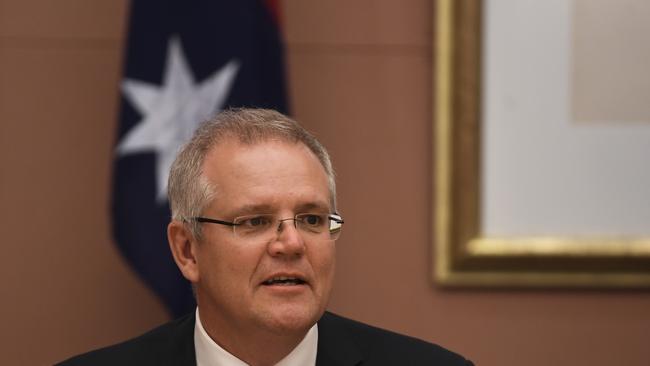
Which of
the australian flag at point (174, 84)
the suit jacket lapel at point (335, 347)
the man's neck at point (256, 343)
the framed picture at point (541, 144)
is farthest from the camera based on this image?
the framed picture at point (541, 144)

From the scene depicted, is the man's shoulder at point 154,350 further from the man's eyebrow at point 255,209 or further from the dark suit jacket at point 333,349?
the man's eyebrow at point 255,209

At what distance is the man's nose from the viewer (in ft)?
6.31

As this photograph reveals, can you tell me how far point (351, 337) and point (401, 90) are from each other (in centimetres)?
132

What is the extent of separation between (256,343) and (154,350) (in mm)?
348

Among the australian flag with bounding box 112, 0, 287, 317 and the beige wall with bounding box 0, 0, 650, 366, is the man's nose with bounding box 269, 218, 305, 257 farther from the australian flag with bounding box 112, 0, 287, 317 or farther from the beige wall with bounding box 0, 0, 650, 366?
the beige wall with bounding box 0, 0, 650, 366

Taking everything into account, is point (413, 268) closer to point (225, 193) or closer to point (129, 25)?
point (129, 25)

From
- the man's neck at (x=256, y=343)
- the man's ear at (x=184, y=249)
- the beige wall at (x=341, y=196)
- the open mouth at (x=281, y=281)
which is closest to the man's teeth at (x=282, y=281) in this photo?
the open mouth at (x=281, y=281)

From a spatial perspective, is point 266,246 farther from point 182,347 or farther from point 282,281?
point 182,347

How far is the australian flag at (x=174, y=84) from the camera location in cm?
317

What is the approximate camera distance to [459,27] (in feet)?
10.8

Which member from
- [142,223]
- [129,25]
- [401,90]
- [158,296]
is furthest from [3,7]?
[401,90]

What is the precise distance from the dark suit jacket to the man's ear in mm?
194

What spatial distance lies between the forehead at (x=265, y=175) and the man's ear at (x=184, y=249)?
0.15 meters

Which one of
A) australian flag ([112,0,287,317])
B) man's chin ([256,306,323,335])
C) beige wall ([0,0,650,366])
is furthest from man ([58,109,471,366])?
beige wall ([0,0,650,366])
